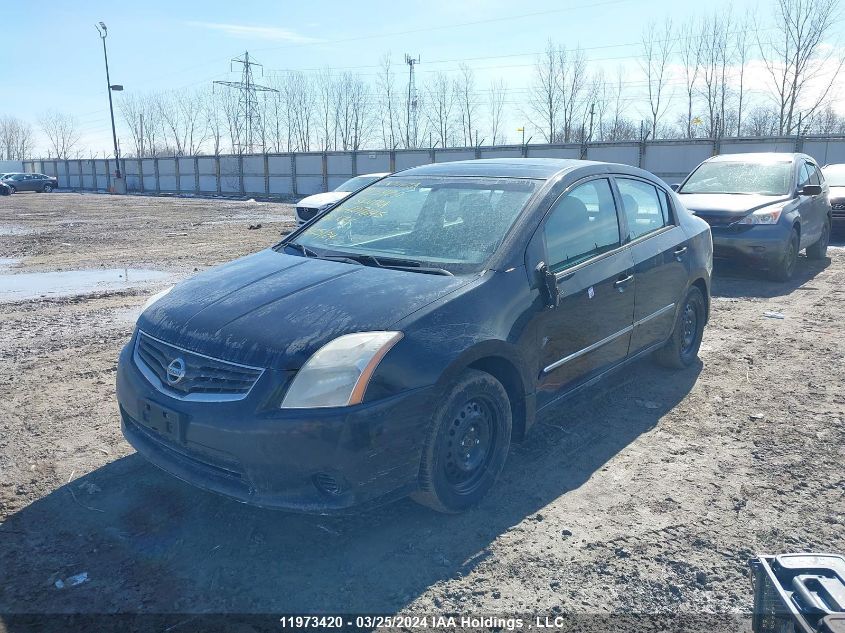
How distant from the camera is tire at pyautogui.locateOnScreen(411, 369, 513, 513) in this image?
3.23 m

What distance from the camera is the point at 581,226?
4348mm

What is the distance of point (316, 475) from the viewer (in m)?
2.93

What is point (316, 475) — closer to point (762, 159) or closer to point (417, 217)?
point (417, 217)

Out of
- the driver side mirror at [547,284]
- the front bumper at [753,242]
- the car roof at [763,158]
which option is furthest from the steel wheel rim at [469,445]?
the car roof at [763,158]

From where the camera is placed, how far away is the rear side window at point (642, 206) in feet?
16.1

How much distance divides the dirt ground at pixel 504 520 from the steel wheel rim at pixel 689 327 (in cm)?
23

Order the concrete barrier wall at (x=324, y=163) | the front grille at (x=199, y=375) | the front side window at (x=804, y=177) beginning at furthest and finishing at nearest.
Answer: the concrete barrier wall at (x=324, y=163) → the front side window at (x=804, y=177) → the front grille at (x=199, y=375)

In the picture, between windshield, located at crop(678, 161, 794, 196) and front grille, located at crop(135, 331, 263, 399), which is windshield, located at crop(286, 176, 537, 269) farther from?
windshield, located at crop(678, 161, 794, 196)

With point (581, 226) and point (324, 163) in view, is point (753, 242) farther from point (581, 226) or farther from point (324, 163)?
point (324, 163)

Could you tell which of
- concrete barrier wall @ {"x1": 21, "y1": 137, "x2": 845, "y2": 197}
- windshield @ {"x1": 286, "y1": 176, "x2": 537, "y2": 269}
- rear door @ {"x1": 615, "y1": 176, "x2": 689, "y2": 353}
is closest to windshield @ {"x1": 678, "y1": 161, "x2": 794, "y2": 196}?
rear door @ {"x1": 615, "y1": 176, "x2": 689, "y2": 353}

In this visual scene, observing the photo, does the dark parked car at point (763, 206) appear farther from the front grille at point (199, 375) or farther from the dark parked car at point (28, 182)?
the dark parked car at point (28, 182)

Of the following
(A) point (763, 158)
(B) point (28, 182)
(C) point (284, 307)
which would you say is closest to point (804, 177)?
(A) point (763, 158)

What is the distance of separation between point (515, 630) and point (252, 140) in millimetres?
77439

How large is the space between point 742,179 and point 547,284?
319 inches
